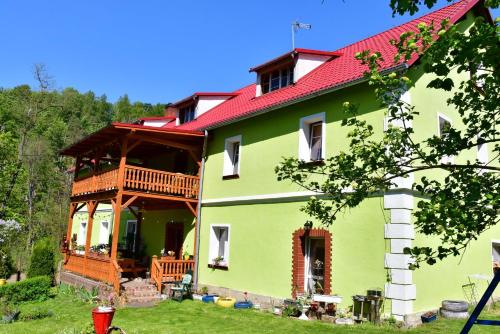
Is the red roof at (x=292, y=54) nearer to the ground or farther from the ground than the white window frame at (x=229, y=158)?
farther from the ground

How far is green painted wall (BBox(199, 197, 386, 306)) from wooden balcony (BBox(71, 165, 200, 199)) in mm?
1143

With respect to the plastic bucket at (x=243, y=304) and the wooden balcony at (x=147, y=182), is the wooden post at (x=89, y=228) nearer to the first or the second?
the wooden balcony at (x=147, y=182)

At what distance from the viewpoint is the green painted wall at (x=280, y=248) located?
32.6 feet

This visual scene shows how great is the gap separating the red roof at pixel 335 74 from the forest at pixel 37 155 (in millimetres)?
11386

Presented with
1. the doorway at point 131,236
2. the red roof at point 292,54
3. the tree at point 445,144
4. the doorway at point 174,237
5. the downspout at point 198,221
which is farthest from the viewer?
the doorway at point 131,236

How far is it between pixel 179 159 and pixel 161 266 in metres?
5.41

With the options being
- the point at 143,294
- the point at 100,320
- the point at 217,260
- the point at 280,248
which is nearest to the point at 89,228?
the point at 143,294

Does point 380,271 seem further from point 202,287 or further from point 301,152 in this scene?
point 202,287

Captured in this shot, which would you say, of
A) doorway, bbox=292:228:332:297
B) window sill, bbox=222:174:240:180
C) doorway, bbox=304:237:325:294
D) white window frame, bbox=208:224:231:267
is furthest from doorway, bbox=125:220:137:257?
doorway, bbox=304:237:325:294

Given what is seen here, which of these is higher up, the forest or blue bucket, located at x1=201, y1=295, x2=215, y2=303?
the forest

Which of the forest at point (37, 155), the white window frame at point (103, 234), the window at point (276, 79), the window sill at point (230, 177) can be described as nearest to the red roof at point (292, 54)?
the window at point (276, 79)

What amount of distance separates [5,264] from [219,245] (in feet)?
43.4

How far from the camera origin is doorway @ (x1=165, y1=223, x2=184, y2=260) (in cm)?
1708

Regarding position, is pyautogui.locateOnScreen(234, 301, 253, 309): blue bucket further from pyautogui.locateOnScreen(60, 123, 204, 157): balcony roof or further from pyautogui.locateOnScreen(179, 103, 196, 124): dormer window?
pyautogui.locateOnScreen(179, 103, 196, 124): dormer window
